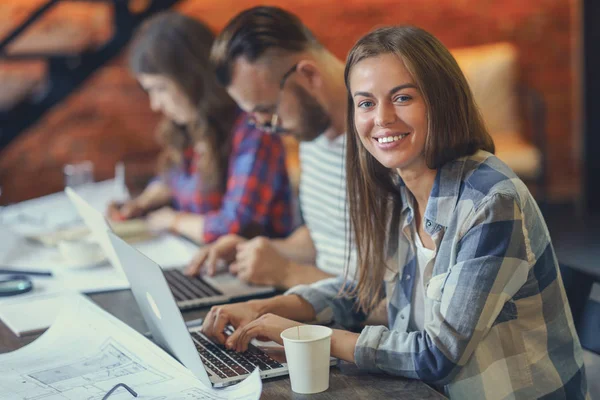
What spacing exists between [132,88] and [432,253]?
3.81 m

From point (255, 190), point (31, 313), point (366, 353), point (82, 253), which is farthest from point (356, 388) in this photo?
point (255, 190)

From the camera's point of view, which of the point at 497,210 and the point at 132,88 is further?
the point at 132,88

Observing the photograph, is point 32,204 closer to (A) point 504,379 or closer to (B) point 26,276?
(B) point 26,276

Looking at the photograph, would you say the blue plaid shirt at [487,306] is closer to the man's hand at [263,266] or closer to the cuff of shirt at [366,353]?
the cuff of shirt at [366,353]

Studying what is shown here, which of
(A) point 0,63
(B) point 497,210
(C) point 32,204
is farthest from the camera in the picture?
(A) point 0,63

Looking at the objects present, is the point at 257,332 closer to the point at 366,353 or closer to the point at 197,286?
the point at 366,353

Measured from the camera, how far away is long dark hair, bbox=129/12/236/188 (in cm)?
240

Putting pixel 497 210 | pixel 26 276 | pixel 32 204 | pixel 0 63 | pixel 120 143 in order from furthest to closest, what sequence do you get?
pixel 120 143, pixel 0 63, pixel 32 204, pixel 26 276, pixel 497 210

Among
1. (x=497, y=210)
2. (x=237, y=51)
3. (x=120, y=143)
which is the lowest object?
(x=120, y=143)

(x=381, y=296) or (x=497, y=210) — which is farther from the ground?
(x=497, y=210)

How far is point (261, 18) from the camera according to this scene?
1751 millimetres

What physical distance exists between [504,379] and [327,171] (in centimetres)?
92

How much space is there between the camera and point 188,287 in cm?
167

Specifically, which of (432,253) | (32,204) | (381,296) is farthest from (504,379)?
(32,204)
